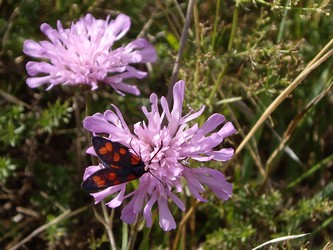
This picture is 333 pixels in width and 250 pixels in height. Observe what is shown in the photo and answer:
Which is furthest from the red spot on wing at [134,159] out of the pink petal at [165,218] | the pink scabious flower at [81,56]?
the pink scabious flower at [81,56]

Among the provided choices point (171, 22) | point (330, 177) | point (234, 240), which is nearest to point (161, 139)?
point (234, 240)

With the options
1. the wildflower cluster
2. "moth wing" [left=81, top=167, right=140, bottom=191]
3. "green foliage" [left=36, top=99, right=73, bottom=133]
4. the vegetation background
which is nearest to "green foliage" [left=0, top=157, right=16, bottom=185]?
the vegetation background

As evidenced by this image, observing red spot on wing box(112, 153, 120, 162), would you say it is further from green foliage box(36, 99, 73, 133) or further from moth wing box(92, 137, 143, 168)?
green foliage box(36, 99, 73, 133)

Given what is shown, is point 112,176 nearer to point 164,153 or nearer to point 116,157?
point 116,157

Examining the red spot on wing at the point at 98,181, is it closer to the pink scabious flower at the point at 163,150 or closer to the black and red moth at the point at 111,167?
the black and red moth at the point at 111,167

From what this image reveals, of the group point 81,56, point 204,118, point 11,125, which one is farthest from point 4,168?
point 204,118

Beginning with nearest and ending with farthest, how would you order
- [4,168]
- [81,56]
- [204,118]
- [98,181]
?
[98,181] → [81,56] → [204,118] → [4,168]

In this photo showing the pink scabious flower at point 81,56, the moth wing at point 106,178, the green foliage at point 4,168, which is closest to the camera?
the moth wing at point 106,178
